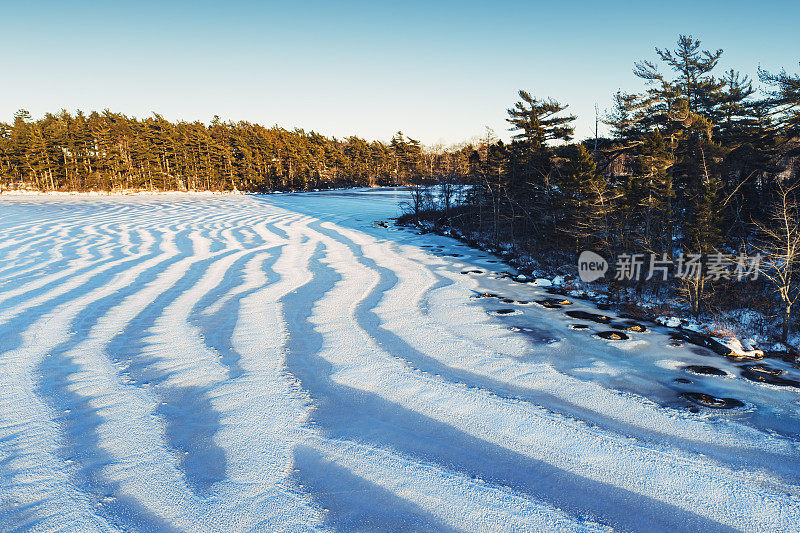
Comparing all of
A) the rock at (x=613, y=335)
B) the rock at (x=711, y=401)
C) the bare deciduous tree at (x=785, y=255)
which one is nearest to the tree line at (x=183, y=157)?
the bare deciduous tree at (x=785, y=255)

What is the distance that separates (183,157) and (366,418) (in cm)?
5855

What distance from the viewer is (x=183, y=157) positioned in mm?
54000

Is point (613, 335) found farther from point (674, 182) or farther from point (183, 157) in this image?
point (183, 157)

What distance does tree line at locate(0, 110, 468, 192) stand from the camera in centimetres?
4700

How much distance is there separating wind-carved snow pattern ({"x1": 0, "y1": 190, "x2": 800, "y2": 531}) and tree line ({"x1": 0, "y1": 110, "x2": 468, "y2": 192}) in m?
32.8

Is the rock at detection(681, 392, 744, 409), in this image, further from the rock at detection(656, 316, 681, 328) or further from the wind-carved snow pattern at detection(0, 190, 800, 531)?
the rock at detection(656, 316, 681, 328)

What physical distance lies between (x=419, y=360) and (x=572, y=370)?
2443mm

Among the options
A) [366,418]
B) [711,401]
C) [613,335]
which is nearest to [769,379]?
[711,401]

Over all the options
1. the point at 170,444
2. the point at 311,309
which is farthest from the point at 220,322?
the point at 170,444

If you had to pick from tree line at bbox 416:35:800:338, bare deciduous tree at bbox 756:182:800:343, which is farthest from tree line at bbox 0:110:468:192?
bare deciduous tree at bbox 756:182:800:343

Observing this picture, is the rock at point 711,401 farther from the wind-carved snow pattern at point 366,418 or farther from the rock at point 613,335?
the rock at point 613,335

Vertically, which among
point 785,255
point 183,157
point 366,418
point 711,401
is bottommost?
point 711,401

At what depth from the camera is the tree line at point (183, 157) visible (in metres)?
47.0

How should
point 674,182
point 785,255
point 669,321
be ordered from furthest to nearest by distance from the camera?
point 674,182 < point 669,321 < point 785,255
